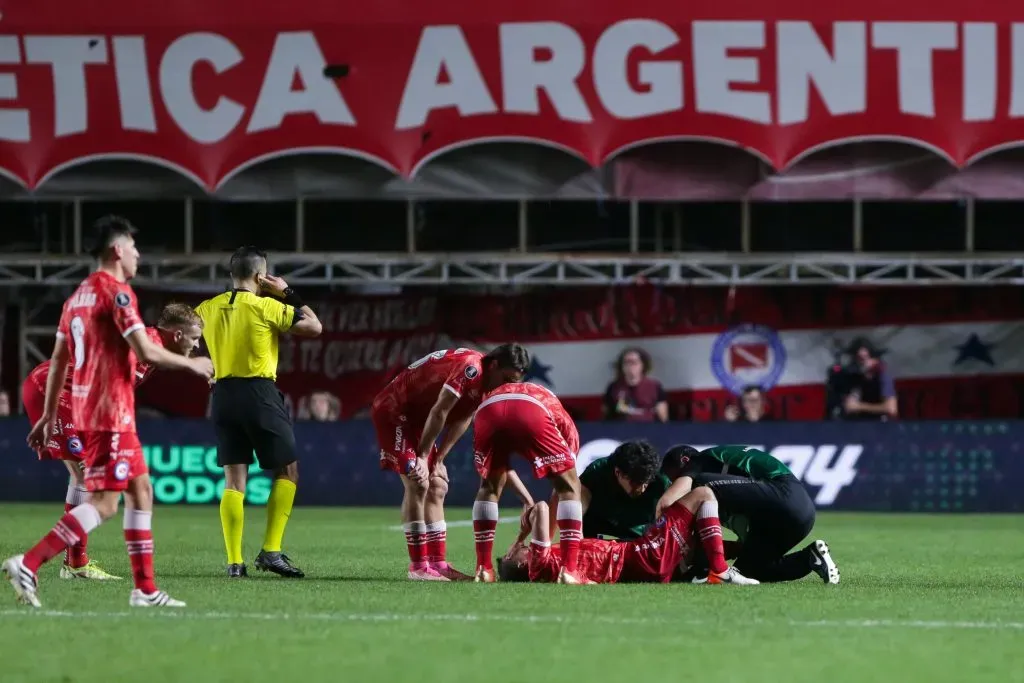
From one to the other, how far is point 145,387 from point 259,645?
1747cm

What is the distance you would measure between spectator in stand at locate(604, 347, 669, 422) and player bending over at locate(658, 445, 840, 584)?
34.2 ft

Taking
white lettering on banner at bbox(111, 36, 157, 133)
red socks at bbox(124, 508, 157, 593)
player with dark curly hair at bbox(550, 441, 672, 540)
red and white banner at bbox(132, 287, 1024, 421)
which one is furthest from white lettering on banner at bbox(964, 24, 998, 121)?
red socks at bbox(124, 508, 157, 593)

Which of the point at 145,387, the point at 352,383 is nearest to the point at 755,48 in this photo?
the point at 352,383

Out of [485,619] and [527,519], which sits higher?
[527,519]

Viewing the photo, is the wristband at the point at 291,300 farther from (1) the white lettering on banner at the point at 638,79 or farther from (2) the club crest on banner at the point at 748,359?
(2) the club crest on banner at the point at 748,359

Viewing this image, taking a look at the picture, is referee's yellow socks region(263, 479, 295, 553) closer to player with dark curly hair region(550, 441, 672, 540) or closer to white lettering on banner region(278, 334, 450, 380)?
player with dark curly hair region(550, 441, 672, 540)

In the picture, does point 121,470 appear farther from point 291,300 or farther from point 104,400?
point 291,300

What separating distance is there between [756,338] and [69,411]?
13726 mm

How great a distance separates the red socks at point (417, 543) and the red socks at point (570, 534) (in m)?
1.03

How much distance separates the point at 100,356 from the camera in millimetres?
9125

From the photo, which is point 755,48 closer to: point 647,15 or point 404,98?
point 647,15

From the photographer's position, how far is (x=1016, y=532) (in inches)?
721

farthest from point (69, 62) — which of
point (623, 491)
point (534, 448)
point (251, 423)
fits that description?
point (534, 448)

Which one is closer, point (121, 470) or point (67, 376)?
point (121, 470)
